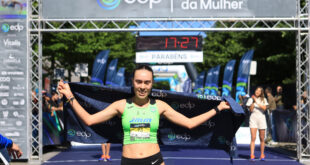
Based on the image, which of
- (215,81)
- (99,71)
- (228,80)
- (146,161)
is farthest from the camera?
(215,81)

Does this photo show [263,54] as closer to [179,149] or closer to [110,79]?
[110,79]

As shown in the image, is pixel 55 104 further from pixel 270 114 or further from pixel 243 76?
pixel 243 76

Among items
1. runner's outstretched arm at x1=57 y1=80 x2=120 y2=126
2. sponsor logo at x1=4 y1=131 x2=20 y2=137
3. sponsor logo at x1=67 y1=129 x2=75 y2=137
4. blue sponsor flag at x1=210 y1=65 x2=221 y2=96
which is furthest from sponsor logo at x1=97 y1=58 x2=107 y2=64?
runner's outstretched arm at x1=57 y1=80 x2=120 y2=126

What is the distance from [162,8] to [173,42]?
1494mm

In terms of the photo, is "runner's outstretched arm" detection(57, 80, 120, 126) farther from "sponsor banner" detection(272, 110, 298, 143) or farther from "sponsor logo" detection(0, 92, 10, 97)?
"sponsor banner" detection(272, 110, 298, 143)

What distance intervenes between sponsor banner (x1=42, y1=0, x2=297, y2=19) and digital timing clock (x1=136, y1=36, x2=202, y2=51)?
1284mm

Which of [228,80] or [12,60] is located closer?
[12,60]

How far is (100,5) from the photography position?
11.2 metres

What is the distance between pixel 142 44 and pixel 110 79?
1082 cm

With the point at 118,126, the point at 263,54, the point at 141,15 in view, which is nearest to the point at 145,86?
the point at 118,126

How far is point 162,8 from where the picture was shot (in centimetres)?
1120

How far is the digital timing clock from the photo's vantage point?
1238 cm

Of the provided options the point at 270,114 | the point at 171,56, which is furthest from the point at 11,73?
the point at 270,114

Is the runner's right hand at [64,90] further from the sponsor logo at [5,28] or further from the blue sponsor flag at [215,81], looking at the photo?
the blue sponsor flag at [215,81]
